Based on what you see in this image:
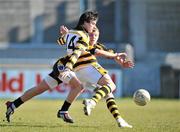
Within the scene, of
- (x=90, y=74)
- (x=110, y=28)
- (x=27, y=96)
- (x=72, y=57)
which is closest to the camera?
(x=72, y=57)

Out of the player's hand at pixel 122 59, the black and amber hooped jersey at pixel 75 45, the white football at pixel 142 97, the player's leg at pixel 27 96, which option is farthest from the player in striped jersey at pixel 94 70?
the white football at pixel 142 97

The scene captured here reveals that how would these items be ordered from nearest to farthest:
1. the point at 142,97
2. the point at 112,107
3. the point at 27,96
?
1. the point at 112,107
2. the point at 27,96
3. the point at 142,97

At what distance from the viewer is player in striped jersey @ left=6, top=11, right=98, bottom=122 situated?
10.1 m

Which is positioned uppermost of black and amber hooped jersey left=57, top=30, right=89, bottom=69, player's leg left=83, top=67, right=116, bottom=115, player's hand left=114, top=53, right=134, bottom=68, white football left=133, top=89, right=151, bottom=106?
black and amber hooped jersey left=57, top=30, right=89, bottom=69

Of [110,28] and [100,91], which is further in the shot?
[110,28]

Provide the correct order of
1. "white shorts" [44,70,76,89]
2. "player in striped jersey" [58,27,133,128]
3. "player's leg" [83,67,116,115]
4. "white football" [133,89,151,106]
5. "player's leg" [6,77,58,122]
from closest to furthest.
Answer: "player's leg" [83,67,116,115] → "white shorts" [44,70,76,89] → "player in striped jersey" [58,27,133,128] → "player's leg" [6,77,58,122] → "white football" [133,89,151,106]

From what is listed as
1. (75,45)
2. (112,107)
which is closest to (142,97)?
(112,107)

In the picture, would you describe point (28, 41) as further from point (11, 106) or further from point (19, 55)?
point (11, 106)

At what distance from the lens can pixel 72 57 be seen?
10023 millimetres

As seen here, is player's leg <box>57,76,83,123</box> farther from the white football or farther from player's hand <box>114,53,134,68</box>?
the white football

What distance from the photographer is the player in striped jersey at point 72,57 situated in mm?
10062

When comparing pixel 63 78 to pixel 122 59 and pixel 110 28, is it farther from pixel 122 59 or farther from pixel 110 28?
pixel 110 28

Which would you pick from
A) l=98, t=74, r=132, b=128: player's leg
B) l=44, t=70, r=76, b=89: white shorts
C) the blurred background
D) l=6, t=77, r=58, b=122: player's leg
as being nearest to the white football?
l=98, t=74, r=132, b=128: player's leg

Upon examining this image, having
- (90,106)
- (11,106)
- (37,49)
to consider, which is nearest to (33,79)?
(37,49)
